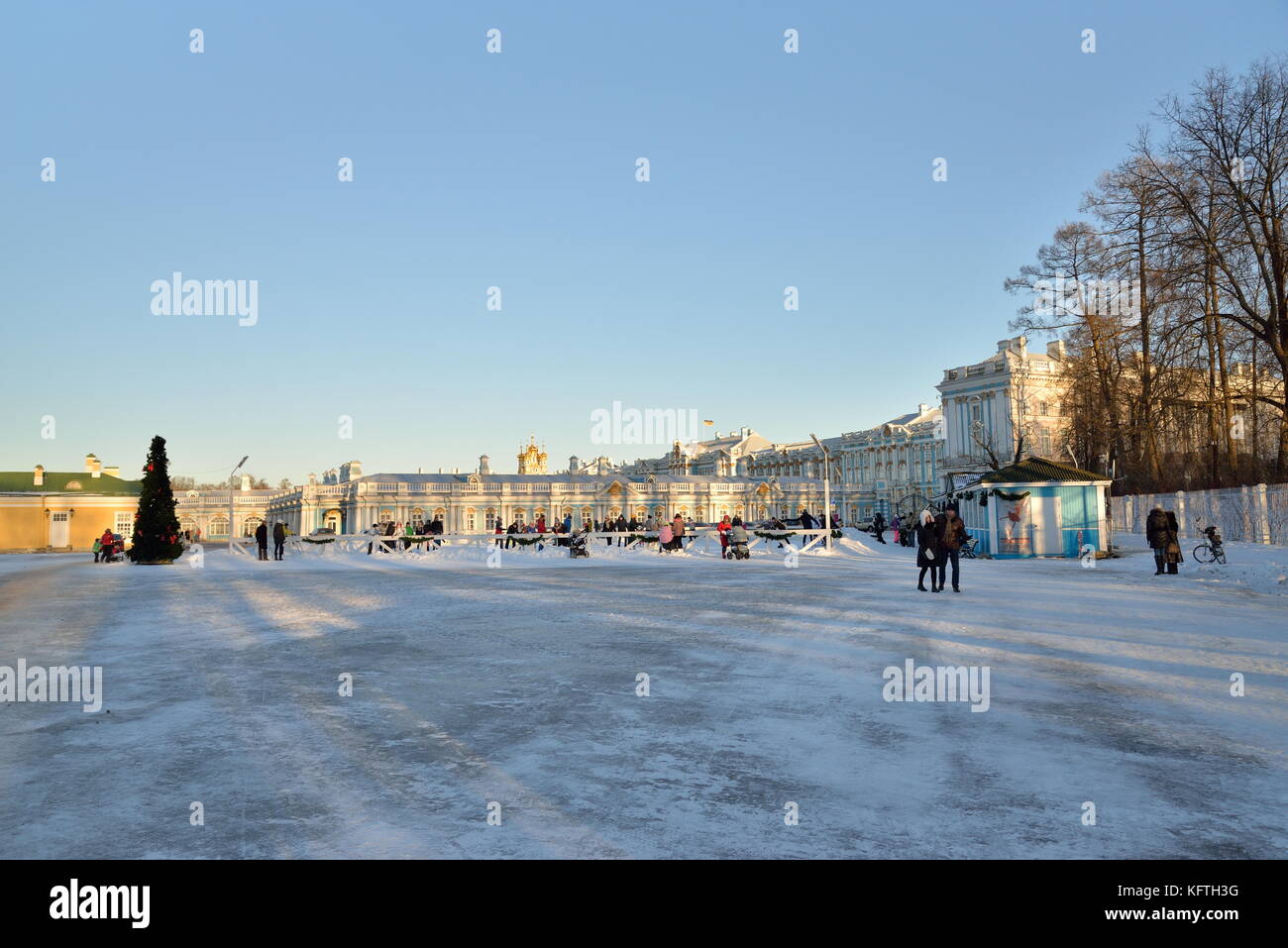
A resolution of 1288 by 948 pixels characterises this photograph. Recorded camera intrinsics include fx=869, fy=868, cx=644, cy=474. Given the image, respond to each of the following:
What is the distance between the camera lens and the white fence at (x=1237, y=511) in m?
24.1

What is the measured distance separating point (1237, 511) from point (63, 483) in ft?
260

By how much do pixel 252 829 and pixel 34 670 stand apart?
6014mm

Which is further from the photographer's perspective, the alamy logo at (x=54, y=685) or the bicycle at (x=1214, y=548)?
the bicycle at (x=1214, y=548)

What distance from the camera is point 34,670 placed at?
834 centimetres

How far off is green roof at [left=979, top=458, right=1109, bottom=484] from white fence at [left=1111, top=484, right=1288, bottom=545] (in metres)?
2.26

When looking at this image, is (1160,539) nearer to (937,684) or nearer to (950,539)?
(950,539)

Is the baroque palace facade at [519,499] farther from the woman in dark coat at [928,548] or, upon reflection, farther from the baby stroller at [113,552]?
the woman in dark coat at [928,548]

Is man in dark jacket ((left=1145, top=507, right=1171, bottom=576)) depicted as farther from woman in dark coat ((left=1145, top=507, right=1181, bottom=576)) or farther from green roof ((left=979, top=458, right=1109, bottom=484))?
green roof ((left=979, top=458, right=1109, bottom=484))

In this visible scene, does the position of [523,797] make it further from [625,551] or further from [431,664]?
[625,551]

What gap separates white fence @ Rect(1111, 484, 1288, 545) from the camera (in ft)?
79.2

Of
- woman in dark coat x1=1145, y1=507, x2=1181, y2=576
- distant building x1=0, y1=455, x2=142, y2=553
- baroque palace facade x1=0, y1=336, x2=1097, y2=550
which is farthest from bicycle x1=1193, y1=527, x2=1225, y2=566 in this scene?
distant building x1=0, y1=455, x2=142, y2=553
